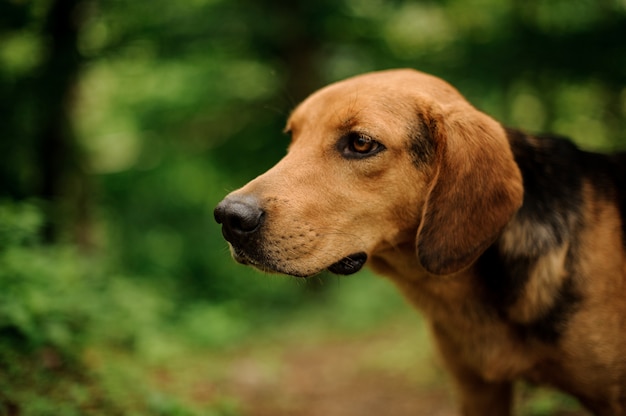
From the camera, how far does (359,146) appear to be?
3197 mm

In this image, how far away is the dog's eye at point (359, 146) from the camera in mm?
3189

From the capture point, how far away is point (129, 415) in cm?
387

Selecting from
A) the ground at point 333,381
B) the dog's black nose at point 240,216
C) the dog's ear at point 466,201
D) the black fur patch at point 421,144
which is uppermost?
the dog's black nose at point 240,216

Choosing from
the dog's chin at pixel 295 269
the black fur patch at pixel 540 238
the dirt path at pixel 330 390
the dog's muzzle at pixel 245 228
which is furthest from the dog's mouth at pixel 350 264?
the dirt path at pixel 330 390

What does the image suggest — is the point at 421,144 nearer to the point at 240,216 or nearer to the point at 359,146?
the point at 359,146

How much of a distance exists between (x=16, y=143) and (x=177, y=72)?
3.61 m

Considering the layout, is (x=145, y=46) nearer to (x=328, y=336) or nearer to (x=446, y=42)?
(x=446, y=42)

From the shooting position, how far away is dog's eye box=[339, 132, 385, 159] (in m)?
3.19

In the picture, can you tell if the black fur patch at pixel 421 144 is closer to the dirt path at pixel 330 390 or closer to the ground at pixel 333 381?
the ground at pixel 333 381

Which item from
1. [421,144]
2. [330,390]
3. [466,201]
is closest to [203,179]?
[330,390]

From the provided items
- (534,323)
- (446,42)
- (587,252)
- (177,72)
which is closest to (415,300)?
(534,323)

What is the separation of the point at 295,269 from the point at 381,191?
0.66m

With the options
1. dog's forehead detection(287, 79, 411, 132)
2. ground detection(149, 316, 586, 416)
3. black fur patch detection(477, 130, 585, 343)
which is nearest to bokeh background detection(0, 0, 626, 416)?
ground detection(149, 316, 586, 416)

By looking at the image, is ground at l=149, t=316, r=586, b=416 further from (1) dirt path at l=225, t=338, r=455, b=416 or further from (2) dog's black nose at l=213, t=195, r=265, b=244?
(2) dog's black nose at l=213, t=195, r=265, b=244
